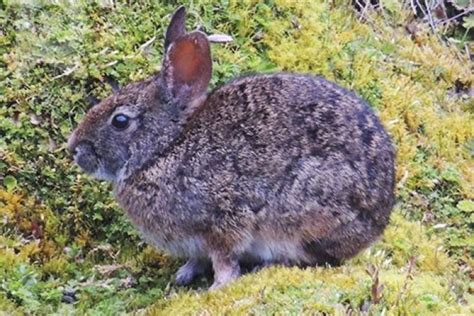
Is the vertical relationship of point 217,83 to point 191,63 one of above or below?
below

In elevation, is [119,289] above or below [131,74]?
below

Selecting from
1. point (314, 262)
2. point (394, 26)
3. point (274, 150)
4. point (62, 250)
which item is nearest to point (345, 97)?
point (274, 150)

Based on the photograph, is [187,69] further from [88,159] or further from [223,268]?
[223,268]

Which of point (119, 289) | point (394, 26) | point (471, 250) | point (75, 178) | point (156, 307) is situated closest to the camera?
point (156, 307)

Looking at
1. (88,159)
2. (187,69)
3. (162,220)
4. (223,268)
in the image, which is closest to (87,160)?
(88,159)

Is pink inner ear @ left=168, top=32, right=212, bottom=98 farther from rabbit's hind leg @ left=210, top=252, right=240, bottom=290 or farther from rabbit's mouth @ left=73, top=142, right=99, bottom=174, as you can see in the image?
rabbit's hind leg @ left=210, top=252, right=240, bottom=290

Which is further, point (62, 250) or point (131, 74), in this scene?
point (131, 74)

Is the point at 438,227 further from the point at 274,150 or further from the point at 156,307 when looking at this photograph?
the point at 156,307
